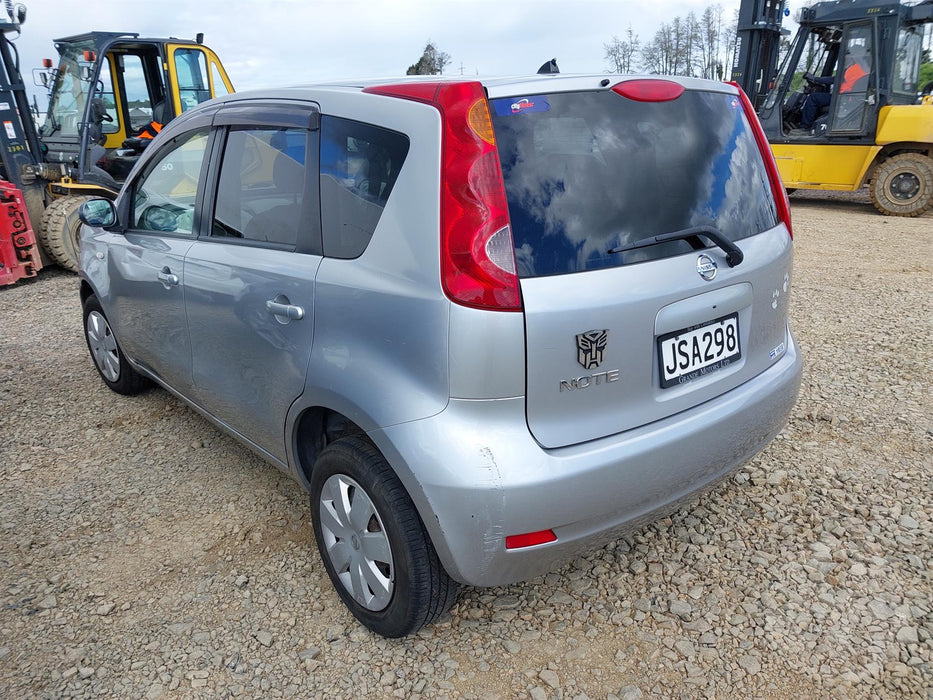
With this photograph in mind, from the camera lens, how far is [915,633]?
2.24 metres

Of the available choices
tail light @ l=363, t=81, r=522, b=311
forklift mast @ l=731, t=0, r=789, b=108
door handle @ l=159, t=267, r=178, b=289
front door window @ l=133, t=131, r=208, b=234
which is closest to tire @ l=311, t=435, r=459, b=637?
tail light @ l=363, t=81, r=522, b=311

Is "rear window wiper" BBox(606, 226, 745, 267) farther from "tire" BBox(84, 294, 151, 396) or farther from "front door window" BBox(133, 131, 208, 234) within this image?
"tire" BBox(84, 294, 151, 396)

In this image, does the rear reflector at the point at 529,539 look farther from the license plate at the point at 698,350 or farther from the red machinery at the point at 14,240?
the red machinery at the point at 14,240

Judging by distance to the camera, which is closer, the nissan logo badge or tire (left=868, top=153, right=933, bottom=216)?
the nissan logo badge

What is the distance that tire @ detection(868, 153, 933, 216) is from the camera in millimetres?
10734

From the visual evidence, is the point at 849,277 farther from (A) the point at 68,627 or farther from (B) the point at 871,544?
(A) the point at 68,627

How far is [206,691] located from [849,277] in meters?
6.99

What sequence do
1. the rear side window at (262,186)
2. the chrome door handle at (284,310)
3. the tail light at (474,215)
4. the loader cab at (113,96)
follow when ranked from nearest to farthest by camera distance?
the tail light at (474,215), the chrome door handle at (284,310), the rear side window at (262,186), the loader cab at (113,96)

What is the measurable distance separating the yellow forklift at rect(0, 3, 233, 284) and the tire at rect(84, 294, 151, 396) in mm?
3918

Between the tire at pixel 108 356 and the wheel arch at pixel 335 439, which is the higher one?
the wheel arch at pixel 335 439

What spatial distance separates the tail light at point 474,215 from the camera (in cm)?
181

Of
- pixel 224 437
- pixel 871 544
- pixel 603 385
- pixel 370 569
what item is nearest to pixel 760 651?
pixel 871 544

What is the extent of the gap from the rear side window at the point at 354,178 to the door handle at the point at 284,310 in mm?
218

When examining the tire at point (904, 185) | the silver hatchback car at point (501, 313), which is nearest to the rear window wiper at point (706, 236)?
the silver hatchback car at point (501, 313)
